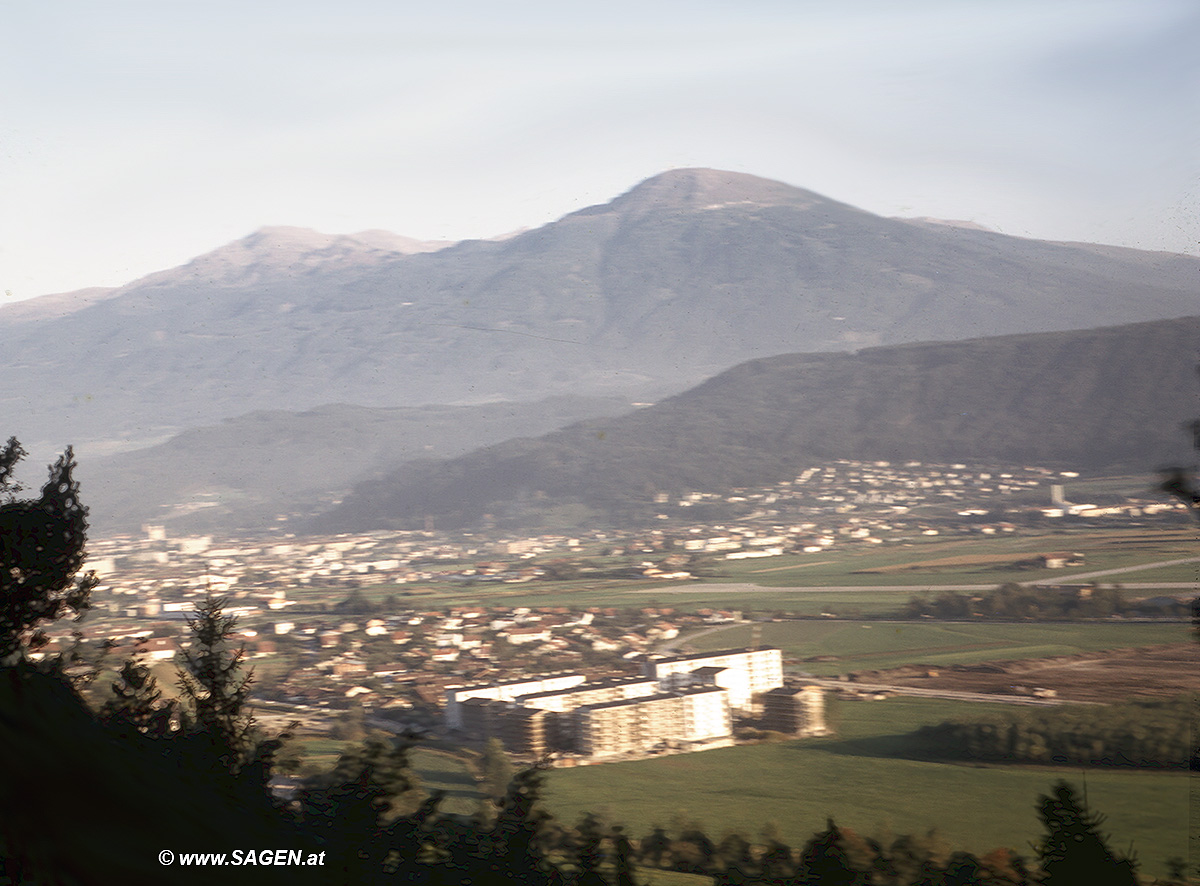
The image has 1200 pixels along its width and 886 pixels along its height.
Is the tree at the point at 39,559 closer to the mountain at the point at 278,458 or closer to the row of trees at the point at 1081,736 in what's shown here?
the row of trees at the point at 1081,736

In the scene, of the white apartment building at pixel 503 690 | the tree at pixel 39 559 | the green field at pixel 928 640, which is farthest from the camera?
the green field at pixel 928 640

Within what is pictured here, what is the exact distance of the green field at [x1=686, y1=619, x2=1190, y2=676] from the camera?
22547 mm

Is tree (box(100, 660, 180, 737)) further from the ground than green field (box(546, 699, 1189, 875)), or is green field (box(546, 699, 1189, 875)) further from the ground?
Result: tree (box(100, 660, 180, 737))

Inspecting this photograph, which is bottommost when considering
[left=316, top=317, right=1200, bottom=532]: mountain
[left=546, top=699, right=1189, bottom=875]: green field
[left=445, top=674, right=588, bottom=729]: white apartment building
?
[left=546, top=699, right=1189, bottom=875]: green field

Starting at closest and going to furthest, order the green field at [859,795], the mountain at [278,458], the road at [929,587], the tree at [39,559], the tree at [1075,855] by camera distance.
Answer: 1. the tree at [1075,855]
2. the tree at [39,559]
3. the green field at [859,795]
4. the road at [929,587]
5. the mountain at [278,458]

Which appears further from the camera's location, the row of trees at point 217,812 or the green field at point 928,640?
the green field at point 928,640

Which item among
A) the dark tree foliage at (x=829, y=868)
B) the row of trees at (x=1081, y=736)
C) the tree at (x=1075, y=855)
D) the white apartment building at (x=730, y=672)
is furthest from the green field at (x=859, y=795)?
the tree at (x=1075, y=855)

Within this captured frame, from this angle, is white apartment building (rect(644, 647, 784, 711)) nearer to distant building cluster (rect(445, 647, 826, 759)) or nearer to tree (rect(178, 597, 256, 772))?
distant building cluster (rect(445, 647, 826, 759))

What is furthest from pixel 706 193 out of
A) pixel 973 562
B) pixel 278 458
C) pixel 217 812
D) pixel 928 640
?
pixel 217 812

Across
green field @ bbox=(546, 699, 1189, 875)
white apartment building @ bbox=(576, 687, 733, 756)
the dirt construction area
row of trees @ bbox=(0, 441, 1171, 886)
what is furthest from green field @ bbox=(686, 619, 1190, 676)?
row of trees @ bbox=(0, 441, 1171, 886)

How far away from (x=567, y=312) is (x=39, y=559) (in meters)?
127

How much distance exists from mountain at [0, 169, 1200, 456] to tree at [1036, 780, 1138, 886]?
93639 mm

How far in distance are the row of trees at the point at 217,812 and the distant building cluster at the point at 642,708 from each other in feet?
14.6

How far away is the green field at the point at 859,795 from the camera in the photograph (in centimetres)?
1116
